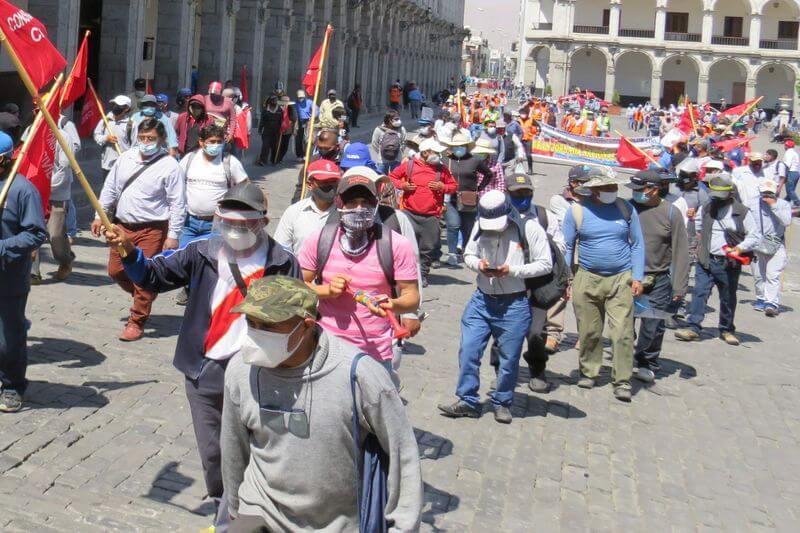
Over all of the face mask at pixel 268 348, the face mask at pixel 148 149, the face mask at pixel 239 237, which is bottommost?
the face mask at pixel 268 348

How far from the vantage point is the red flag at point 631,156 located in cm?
1261

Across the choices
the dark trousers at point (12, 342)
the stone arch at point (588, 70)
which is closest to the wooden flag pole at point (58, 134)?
the dark trousers at point (12, 342)

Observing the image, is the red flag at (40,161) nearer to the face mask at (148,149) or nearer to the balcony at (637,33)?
the face mask at (148,149)

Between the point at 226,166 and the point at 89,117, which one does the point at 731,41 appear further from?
the point at 226,166

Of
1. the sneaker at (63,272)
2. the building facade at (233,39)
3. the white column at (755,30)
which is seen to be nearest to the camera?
the sneaker at (63,272)

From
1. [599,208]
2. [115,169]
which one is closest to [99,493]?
[115,169]

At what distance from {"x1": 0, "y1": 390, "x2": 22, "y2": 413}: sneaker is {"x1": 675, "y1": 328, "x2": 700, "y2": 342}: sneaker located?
647 cm

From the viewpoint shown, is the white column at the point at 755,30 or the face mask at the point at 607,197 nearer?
the face mask at the point at 607,197

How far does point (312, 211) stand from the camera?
633 cm

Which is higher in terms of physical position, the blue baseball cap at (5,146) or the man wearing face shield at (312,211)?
the blue baseball cap at (5,146)

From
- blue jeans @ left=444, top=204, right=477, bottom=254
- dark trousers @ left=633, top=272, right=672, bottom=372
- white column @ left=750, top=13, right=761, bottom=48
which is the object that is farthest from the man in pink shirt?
white column @ left=750, top=13, right=761, bottom=48

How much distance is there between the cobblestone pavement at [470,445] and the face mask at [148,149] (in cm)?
140

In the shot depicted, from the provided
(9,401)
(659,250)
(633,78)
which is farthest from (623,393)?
(633,78)

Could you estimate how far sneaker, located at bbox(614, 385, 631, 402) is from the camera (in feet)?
27.6
